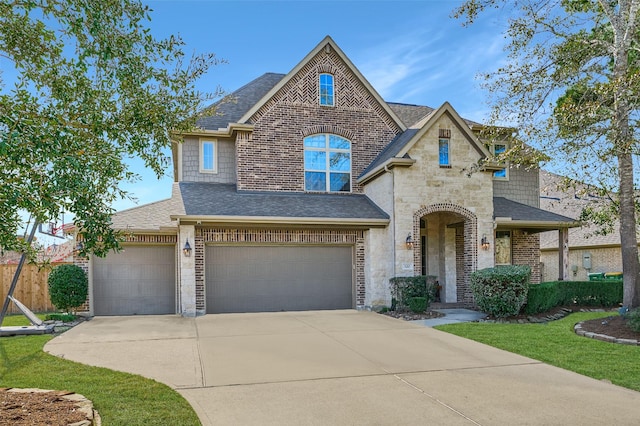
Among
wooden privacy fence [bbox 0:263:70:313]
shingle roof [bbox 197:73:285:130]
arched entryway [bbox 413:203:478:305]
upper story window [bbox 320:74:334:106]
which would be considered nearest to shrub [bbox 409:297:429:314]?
arched entryway [bbox 413:203:478:305]

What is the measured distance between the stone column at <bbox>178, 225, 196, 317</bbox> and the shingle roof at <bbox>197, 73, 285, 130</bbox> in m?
4.39

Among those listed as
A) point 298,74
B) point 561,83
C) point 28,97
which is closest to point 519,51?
point 561,83

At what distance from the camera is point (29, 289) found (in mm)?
15172

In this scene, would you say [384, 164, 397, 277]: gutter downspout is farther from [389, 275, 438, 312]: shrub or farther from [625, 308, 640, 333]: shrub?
[625, 308, 640, 333]: shrub

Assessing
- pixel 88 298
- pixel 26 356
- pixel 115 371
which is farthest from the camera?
pixel 88 298

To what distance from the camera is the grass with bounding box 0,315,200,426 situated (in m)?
5.03

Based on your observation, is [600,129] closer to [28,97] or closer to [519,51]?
[519,51]

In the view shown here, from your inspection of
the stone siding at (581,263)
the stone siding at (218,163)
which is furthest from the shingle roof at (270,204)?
the stone siding at (581,263)

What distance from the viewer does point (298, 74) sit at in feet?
54.3

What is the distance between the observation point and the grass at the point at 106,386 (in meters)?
5.03

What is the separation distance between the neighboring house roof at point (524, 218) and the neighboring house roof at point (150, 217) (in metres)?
10.8

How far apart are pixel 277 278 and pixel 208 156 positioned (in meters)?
5.19

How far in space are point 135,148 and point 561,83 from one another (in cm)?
1133

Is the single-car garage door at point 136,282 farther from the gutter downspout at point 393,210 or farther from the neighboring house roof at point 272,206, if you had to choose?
the gutter downspout at point 393,210
